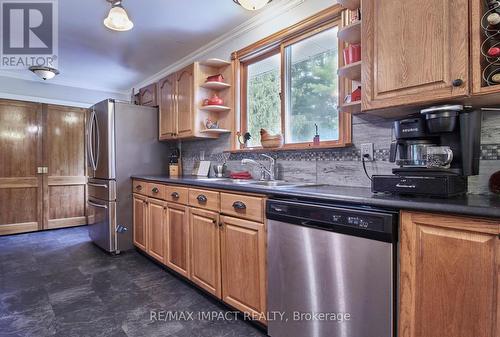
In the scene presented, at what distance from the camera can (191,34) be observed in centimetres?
297

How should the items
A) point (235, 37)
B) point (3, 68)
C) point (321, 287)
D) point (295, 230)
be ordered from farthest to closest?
point (3, 68) → point (235, 37) → point (295, 230) → point (321, 287)

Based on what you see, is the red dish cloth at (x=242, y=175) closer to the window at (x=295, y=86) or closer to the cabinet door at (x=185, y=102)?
the window at (x=295, y=86)

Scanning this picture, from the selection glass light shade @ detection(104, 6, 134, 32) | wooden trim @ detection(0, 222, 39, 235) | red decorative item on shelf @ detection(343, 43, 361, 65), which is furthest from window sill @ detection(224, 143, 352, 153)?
wooden trim @ detection(0, 222, 39, 235)

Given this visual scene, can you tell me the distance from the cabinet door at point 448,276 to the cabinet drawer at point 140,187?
102 inches

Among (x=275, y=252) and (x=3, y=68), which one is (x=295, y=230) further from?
(x=3, y=68)

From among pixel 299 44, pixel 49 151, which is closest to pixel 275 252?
pixel 299 44

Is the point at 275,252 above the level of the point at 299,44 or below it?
below

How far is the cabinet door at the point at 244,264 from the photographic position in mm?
1662

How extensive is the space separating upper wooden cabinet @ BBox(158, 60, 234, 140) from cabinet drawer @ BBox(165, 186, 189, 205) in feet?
2.41

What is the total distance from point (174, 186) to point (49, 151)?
3052mm

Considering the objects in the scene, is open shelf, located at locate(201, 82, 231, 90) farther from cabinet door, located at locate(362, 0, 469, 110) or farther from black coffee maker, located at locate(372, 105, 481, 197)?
black coffee maker, located at locate(372, 105, 481, 197)

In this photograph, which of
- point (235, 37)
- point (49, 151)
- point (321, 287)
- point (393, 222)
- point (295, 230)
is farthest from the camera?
point (49, 151)

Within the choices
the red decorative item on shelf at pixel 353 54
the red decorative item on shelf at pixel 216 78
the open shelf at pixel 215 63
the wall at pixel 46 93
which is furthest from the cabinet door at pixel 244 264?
the wall at pixel 46 93

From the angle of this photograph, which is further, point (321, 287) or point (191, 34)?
point (191, 34)
